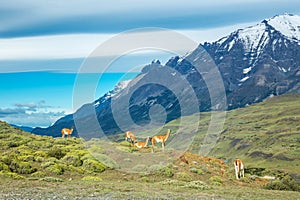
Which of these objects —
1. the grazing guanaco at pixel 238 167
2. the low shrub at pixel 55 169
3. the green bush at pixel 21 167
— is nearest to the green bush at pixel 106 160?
the low shrub at pixel 55 169

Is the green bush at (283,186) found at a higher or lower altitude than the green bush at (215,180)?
lower

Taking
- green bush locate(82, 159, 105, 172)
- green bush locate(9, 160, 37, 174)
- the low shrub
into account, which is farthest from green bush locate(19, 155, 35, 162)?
green bush locate(82, 159, 105, 172)

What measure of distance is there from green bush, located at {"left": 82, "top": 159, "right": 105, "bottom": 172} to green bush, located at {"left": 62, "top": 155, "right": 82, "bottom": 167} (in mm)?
717

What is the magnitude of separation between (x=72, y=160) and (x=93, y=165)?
9.81 ft

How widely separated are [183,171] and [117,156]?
338 inches

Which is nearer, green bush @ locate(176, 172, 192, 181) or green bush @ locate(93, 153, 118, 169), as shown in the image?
green bush @ locate(176, 172, 192, 181)

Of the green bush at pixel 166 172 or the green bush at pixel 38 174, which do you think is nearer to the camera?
the green bush at pixel 38 174

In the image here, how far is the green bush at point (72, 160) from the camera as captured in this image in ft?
162

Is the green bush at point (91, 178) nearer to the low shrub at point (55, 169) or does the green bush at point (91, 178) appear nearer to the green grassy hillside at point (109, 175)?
the green grassy hillside at point (109, 175)

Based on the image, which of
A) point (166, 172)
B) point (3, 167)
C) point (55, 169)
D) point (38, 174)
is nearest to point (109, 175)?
point (55, 169)

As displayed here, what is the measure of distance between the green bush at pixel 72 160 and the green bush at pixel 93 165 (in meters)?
0.72

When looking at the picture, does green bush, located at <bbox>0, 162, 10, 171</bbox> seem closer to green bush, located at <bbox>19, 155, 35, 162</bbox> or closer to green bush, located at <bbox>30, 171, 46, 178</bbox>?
green bush, located at <bbox>30, 171, 46, 178</bbox>

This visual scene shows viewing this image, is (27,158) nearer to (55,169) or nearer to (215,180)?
(55,169)

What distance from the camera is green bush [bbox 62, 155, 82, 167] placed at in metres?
49.3
